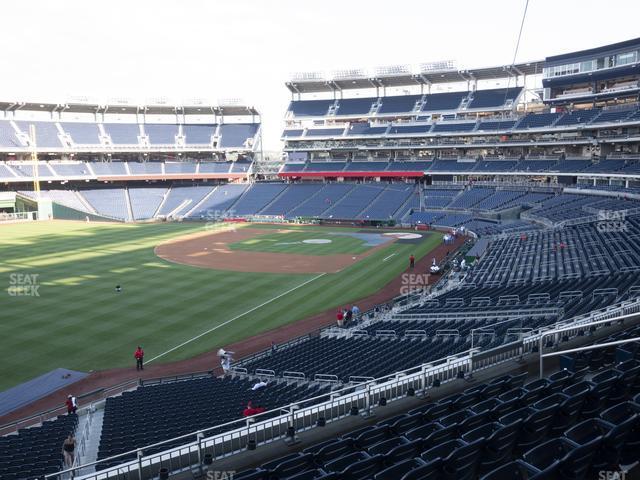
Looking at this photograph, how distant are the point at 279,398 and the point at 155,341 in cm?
1263

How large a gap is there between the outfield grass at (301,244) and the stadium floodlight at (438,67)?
34.2m

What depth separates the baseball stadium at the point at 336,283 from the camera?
8055 mm

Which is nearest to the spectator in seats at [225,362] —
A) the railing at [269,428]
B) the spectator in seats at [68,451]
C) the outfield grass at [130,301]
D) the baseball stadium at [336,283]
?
the baseball stadium at [336,283]

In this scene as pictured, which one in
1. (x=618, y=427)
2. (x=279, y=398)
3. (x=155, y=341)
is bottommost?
(x=155, y=341)

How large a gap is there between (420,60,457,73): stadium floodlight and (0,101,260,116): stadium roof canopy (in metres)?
34.1

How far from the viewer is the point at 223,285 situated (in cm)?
3431

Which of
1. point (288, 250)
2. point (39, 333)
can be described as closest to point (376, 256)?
point (288, 250)

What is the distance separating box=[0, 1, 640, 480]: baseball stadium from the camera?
8.05m

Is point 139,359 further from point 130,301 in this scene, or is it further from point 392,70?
point 392,70

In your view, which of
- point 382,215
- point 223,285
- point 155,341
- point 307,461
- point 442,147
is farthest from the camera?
point 442,147

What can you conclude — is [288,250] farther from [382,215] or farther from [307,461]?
[307,461]

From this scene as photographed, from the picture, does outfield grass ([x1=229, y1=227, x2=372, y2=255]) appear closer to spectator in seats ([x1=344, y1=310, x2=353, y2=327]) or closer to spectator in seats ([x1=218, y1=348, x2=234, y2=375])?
spectator in seats ([x1=344, y1=310, x2=353, y2=327])

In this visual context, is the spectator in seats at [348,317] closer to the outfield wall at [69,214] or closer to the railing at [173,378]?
the railing at [173,378]

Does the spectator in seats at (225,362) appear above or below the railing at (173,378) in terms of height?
above
